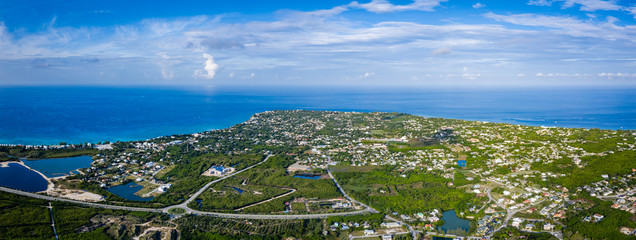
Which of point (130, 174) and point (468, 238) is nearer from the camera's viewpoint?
point (468, 238)

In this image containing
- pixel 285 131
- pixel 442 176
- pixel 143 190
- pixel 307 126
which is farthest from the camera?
pixel 307 126

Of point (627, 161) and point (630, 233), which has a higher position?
point (627, 161)

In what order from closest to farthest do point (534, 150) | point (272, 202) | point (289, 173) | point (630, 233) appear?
point (630, 233), point (272, 202), point (289, 173), point (534, 150)

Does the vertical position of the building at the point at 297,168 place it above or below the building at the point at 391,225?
above

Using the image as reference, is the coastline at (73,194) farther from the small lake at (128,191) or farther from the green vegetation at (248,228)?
the green vegetation at (248,228)

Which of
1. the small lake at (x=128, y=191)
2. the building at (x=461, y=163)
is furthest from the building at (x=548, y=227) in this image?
the small lake at (x=128, y=191)

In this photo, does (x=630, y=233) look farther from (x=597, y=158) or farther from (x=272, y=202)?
(x=272, y=202)

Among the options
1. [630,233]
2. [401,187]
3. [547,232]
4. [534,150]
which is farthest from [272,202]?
[534,150]
